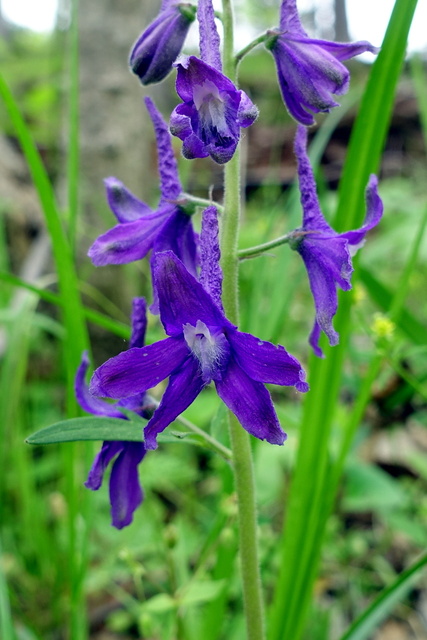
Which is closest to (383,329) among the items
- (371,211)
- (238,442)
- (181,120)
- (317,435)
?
(317,435)

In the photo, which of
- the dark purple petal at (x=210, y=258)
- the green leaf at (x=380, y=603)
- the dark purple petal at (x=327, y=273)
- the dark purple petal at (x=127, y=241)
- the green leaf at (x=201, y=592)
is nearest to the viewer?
the dark purple petal at (x=210, y=258)

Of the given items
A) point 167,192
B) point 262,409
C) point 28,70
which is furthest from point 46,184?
point 28,70

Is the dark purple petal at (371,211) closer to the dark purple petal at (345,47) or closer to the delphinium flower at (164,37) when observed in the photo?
the dark purple petal at (345,47)

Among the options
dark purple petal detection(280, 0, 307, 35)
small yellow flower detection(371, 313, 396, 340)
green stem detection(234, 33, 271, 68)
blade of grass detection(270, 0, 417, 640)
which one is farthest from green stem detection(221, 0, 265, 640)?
small yellow flower detection(371, 313, 396, 340)

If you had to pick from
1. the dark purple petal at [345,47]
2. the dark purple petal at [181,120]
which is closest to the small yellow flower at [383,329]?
the dark purple petal at [345,47]

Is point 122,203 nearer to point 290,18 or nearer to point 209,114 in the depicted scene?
point 209,114

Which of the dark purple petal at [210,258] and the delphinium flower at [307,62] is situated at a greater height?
the delphinium flower at [307,62]

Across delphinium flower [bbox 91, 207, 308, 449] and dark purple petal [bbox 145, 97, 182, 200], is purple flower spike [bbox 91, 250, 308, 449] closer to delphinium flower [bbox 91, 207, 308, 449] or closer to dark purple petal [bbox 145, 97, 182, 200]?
delphinium flower [bbox 91, 207, 308, 449]
